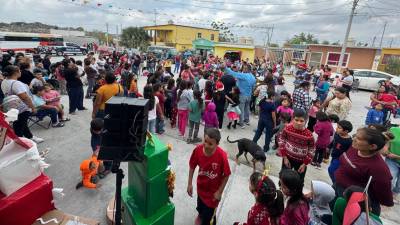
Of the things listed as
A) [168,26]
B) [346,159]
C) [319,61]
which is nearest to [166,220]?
[346,159]

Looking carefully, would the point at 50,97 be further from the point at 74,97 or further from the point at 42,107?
the point at 74,97

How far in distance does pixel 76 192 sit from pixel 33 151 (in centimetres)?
158

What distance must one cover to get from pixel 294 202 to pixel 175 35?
140ft

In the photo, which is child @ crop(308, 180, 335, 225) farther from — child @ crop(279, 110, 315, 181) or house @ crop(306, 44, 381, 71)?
house @ crop(306, 44, 381, 71)

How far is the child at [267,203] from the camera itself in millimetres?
2148

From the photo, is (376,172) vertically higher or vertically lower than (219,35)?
lower

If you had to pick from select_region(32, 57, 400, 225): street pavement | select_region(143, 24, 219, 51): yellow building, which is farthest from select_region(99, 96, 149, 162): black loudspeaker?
select_region(143, 24, 219, 51): yellow building

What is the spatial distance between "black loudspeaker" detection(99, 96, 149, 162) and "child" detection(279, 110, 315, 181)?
7.18ft

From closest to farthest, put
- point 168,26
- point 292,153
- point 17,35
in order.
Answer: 1. point 292,153
2. point 17,35
3. point 168,26

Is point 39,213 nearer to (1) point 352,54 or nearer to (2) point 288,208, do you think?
(2) point 288,208

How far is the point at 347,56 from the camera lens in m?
22.8

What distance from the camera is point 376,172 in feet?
7.49

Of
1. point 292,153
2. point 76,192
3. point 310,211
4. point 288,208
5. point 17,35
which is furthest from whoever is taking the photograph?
point 17,35

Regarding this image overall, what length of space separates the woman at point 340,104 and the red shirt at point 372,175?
312 cm
